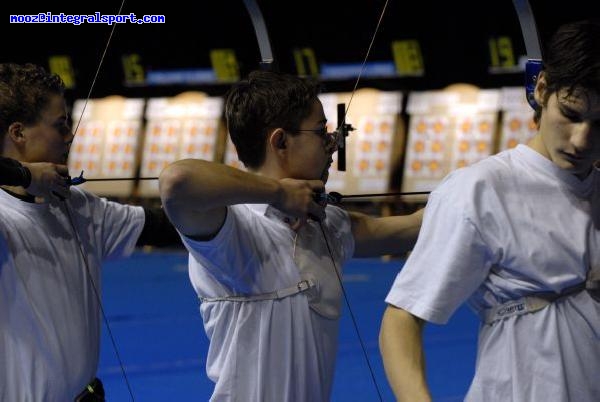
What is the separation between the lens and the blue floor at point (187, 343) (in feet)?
15.0

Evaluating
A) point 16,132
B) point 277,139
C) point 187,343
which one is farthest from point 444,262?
point 187,343

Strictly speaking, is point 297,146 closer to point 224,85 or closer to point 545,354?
point 545,354

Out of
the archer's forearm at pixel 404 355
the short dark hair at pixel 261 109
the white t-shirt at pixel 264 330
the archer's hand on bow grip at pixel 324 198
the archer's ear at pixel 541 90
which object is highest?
the archer's ear at pixel 541 90

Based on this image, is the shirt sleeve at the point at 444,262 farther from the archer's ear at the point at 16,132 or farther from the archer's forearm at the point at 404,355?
the archer's ear at the point at 16,132

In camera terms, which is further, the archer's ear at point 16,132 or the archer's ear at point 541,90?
the archer's ear at point 16,132

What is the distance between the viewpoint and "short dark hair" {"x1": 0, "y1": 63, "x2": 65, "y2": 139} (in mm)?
2391

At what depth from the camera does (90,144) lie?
12.0 m

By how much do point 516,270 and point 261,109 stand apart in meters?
0.87

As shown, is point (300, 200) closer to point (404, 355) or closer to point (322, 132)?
point (322, 132)

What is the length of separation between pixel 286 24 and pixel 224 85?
4.29 ft

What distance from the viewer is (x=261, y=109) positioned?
6.98 feet

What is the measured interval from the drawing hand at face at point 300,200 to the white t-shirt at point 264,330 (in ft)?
0.26

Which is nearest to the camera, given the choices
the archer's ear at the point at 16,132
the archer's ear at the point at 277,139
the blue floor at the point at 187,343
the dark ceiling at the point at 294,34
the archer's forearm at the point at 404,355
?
the archer's forearm at the point at 404,355

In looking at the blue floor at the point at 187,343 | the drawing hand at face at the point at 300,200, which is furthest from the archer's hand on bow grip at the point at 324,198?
the blue floor at the point at 187,343
